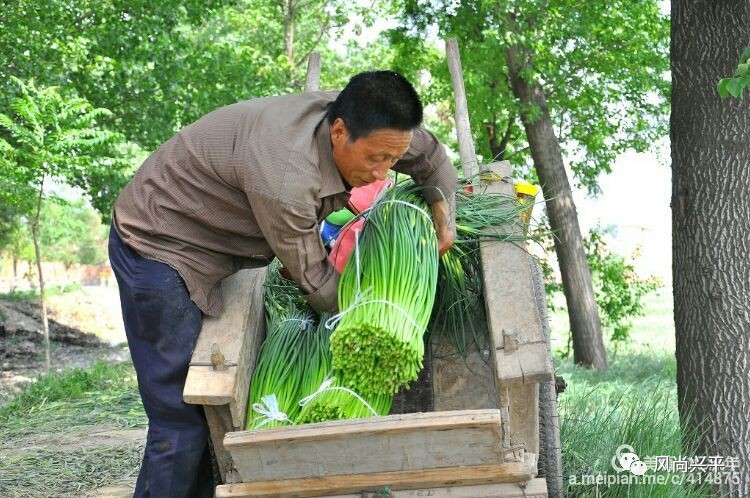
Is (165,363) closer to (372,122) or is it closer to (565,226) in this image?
(372,122)

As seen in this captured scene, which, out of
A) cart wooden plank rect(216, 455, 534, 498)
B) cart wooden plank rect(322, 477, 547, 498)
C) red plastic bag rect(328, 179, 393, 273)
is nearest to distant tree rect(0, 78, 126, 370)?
red plastic bag rect(328, 179, 393, 273)

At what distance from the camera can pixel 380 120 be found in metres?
2.70

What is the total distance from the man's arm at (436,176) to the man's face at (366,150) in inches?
14.8

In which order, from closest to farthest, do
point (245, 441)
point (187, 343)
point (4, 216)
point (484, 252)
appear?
point (245, 441)
point (187, 343)
point (484, 252)
point (4, 216)

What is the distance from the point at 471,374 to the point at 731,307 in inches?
61.8

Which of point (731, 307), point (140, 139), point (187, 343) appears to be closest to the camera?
point (187, 343)

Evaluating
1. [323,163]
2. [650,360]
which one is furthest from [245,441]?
[650,360]

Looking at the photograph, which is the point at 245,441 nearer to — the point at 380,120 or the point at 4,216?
the point at 380,120

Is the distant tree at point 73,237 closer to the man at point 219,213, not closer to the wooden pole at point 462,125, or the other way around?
the wooden pole at point 462,125

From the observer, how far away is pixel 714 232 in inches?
164

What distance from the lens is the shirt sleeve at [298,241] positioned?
2639 mm

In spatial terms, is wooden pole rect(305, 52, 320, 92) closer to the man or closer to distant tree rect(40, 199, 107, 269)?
the man

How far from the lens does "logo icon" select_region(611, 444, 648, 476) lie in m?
3.99

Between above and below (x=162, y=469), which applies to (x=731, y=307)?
above
